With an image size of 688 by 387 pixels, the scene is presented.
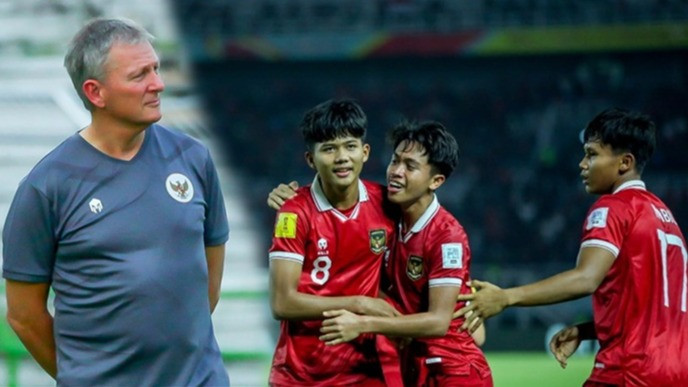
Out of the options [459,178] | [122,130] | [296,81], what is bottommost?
[122,130]

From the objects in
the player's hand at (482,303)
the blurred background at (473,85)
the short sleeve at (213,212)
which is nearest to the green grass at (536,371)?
the player's hand at (482,303)

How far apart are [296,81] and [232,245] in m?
13.6

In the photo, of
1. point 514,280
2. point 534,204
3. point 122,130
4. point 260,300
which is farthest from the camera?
point 534,204

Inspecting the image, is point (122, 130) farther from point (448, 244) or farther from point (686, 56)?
point (686, 56)

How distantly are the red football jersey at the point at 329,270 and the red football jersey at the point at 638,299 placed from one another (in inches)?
31.7

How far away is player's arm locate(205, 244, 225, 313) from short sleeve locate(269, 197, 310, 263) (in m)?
0.86

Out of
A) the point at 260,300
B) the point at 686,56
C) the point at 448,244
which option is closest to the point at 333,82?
the point at 686,56

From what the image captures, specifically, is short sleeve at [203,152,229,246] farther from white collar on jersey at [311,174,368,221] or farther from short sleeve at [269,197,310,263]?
white collar on jersey at [311,174,368,221]

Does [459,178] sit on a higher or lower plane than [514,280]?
higher

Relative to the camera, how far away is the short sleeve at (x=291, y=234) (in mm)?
4270

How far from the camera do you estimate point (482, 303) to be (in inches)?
165

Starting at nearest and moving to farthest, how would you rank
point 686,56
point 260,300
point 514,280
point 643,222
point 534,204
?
1. point 643,222
2. point 260,300
3. point 514,280
4. point 534,204
5. point 686,56

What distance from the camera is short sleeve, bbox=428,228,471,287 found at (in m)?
4.22

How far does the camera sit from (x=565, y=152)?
2011 cm
